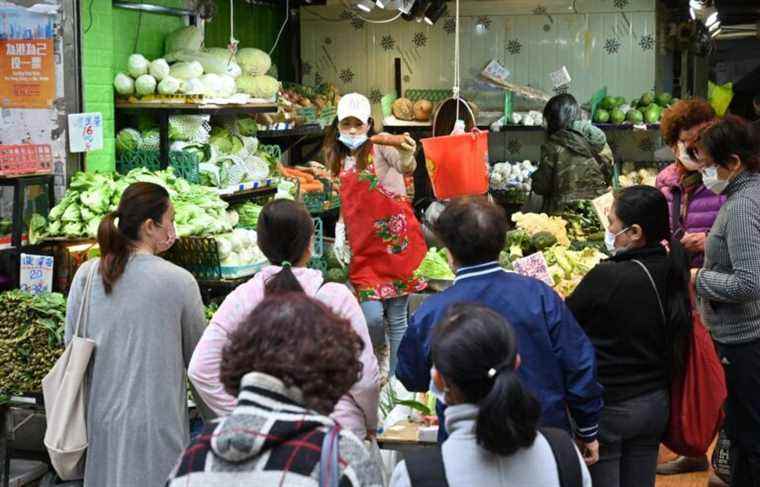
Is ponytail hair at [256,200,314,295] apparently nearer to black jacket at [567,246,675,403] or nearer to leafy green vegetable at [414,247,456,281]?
black jacket at [567,246,675,403]

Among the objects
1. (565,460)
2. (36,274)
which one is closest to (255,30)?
(36,274)

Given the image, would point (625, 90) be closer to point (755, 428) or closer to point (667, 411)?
point (755, 428)

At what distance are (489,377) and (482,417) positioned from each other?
0.33 ft

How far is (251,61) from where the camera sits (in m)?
8.40

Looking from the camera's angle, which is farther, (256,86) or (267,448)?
(256,86)

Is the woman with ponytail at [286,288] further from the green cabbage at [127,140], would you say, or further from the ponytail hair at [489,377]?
the green cabbage at [127,140]

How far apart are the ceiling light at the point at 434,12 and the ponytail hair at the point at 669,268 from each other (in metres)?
6.11

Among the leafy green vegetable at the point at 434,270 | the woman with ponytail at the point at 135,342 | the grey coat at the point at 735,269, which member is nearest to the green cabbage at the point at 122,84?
the leafy green vegetable at the point at 434,270

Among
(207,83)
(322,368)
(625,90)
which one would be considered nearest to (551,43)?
(625,90)

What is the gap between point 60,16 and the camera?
626 cm

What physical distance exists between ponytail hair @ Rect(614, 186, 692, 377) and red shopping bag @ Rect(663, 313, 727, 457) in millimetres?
42

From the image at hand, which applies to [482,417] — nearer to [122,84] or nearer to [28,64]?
[28,64]

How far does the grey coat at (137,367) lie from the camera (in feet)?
14.1

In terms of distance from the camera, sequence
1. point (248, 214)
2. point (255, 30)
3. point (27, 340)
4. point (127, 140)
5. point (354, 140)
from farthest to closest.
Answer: point (255, 30) → point (248, 214) → point (127, 140) → point (354, 140) → point (27, 340)
